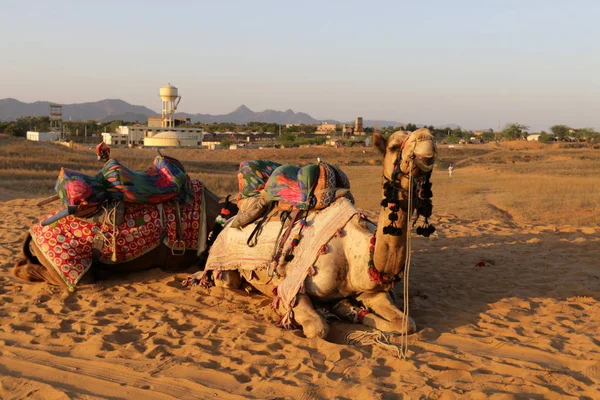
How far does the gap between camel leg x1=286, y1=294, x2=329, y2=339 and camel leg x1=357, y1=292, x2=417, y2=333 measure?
45cm

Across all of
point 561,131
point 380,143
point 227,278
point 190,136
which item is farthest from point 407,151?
point 561,131

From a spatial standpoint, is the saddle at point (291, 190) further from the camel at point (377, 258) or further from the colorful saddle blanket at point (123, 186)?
the colorful saddle blanket at point (123, 186)

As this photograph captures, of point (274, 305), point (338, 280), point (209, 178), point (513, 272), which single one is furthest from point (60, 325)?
point (209, 178)

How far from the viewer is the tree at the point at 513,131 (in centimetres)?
8394

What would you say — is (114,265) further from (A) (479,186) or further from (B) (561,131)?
(B) (561,131)

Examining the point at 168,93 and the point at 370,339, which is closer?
the point at 370,339

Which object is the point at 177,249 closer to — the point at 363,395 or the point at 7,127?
the point at 363,395

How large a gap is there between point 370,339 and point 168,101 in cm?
9429

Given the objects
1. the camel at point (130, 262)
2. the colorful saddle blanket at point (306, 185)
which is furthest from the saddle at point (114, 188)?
the colorful saddle blanket at point (306, 185)

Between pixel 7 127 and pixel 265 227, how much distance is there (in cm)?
7340

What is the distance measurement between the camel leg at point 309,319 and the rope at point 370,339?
224 mm

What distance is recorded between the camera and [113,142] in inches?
3248

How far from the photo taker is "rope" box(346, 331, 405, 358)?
5033 mm

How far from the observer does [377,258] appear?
513 cm
